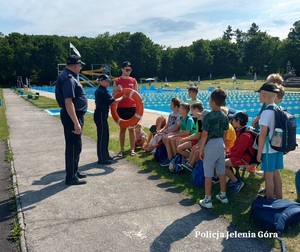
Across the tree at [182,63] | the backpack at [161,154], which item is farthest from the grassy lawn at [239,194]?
the tree at [182,63]

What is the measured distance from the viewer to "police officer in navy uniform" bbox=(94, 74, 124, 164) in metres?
5.27

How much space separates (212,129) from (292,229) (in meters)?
1.37

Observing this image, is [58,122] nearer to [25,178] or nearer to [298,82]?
[25,178]

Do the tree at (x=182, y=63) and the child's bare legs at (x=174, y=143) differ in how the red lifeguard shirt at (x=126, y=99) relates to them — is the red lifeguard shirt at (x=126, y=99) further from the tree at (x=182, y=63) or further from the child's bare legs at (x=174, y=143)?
the tree at (x=182, y=63)

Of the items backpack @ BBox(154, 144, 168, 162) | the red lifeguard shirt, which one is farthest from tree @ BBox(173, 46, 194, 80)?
backpack @ BBox(154, 144, 168, 162)

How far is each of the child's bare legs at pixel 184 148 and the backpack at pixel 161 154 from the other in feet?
2.25

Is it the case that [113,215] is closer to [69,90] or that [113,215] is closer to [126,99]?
[69,90]

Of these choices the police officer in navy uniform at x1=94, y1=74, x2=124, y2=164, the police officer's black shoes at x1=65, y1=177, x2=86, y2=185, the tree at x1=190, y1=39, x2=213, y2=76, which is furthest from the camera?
the tree at x1=190, y1=39, x2=213, y2=76

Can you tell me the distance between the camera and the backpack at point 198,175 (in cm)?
420

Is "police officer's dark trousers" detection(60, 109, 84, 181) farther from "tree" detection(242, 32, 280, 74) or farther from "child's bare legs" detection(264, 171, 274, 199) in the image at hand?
"tree" detection(242, 32, 280, 74)

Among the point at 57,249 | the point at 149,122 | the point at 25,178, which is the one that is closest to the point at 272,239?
the point at 57,249

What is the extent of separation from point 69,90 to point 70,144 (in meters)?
0.86

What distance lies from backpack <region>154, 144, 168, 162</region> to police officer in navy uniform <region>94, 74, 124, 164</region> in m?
0.92

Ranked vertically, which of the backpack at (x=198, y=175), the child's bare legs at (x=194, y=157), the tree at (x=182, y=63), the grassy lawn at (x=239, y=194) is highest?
the tree at (x=182, y=63)
